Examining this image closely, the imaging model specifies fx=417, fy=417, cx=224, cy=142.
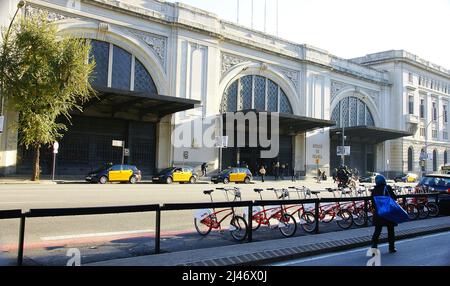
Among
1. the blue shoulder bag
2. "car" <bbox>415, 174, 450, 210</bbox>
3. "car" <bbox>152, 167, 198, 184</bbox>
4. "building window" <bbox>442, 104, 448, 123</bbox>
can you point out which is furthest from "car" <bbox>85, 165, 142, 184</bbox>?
"building window" <bbox>442, 104, 448, 123</bbox>

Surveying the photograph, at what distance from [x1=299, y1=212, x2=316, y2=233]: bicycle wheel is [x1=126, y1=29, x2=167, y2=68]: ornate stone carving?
2955 centimetres

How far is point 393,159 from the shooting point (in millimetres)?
64250

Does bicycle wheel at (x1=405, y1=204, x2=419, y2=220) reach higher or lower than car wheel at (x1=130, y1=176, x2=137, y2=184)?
lower

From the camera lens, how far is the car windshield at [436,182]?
53.7 ft

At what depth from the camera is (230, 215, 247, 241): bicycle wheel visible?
349 inches

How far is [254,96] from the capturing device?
45.0 metres

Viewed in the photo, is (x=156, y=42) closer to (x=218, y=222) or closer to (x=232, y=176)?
(x=232, y=176)

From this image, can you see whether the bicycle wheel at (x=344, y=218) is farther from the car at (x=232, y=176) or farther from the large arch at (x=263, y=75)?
the large arch at (x=263, y=75)

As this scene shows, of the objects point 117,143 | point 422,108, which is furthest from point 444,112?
point 117,143

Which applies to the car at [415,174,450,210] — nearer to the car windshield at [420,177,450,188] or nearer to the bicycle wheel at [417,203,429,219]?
the car windshield at [420,177,450,188]

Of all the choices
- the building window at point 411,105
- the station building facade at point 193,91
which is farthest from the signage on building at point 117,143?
the building window at point 411,105

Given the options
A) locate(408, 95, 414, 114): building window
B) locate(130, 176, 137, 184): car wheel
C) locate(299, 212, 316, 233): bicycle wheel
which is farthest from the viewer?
locate(408, 95, 414, 114): building window

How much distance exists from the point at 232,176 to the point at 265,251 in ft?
89.5

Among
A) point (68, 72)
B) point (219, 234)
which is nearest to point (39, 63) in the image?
point (68, 72)
